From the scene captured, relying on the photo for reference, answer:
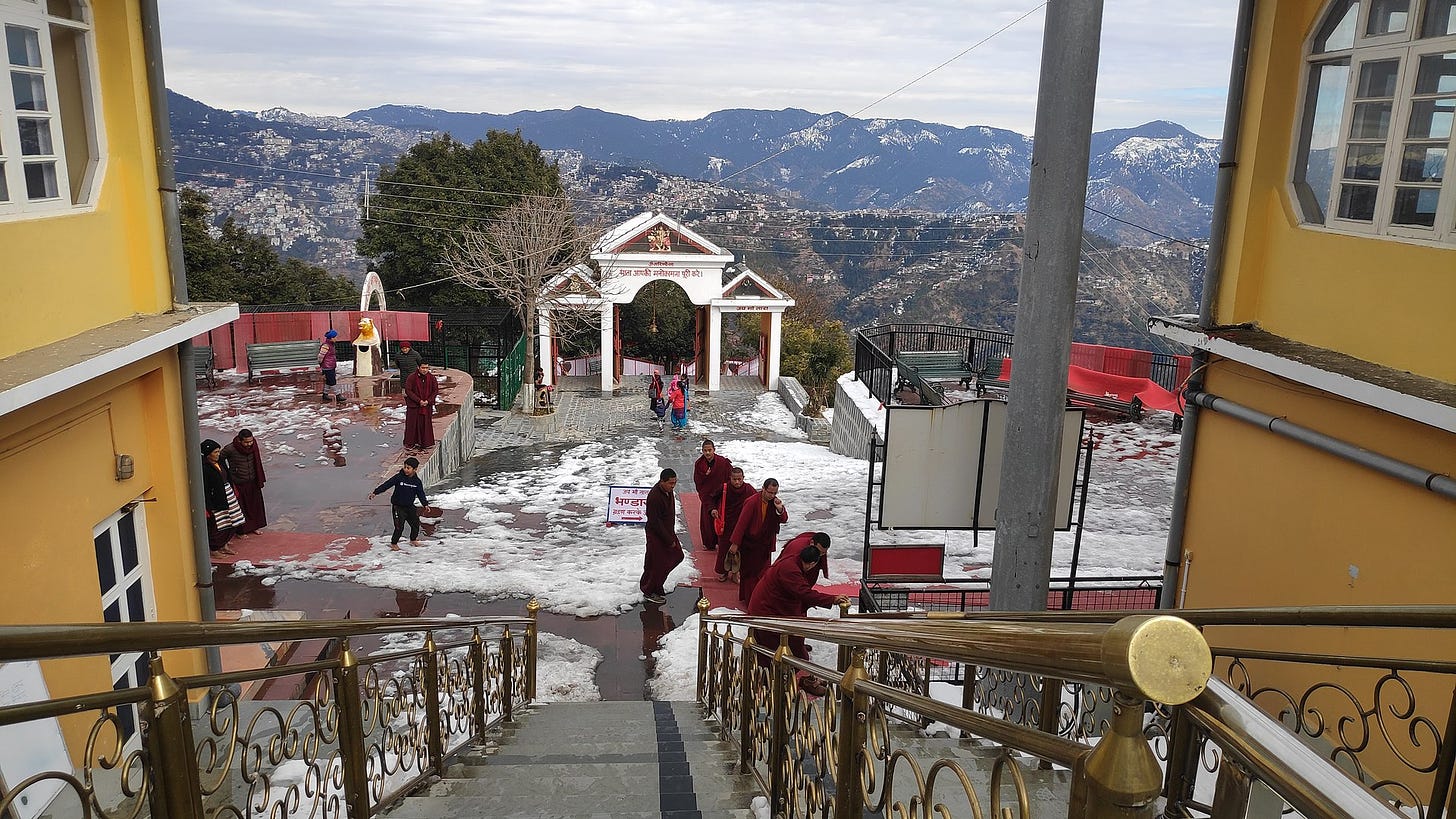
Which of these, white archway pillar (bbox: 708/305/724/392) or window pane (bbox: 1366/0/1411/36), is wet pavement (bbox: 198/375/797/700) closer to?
white archway pillar (bbox: 708/305/724/392)

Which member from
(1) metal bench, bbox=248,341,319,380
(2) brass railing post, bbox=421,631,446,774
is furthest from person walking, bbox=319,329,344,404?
(2) brass railing post, bbox=421,631,446,774

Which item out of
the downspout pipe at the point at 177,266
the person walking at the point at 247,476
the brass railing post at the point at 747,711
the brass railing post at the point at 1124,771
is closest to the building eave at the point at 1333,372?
the brass railing post at the point at 747,711

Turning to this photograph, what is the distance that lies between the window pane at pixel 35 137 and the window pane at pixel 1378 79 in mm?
7467

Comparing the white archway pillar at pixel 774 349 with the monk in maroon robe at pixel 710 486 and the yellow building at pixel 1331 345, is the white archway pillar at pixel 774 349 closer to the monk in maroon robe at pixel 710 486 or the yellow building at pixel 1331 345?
the monk in maroon robe at pixel 710 486

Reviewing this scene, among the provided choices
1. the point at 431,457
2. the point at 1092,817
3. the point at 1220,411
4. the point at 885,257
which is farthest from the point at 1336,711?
the point at 885,257

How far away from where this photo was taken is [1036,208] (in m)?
4.78

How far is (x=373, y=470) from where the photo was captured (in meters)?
13.2

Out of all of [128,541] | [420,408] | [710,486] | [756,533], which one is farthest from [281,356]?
[128,541]

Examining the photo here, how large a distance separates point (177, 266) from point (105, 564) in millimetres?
2002

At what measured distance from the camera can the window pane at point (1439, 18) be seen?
468 cm

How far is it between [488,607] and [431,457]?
196 inches

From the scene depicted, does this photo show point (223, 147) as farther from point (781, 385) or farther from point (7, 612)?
point (7, 612)

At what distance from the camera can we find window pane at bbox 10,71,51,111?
4.69 m

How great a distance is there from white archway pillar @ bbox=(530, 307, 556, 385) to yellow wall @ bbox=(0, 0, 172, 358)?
51.6ft
